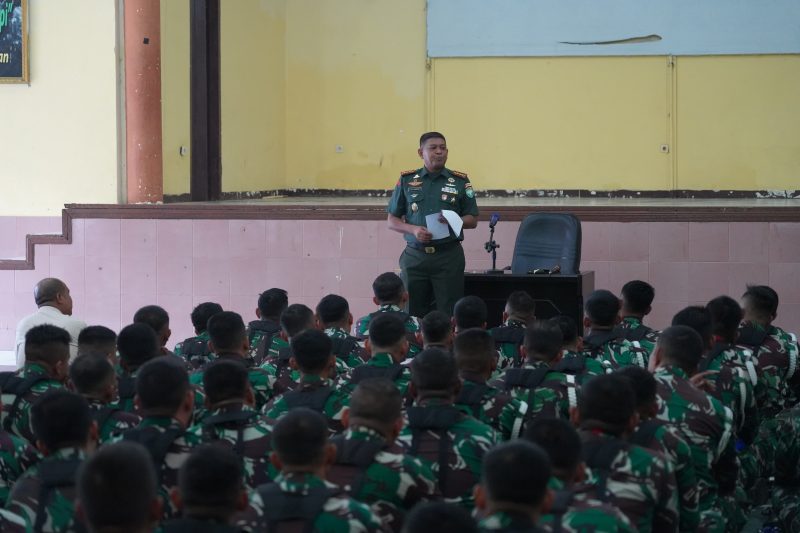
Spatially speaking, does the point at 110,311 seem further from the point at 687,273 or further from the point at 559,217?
the point at 687,273

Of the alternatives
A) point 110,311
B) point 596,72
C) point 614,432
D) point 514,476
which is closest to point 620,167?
point 596,72

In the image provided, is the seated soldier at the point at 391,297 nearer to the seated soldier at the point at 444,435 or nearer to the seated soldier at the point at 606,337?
the seated soldier at the point at 606,337

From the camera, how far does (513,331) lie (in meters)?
5.39

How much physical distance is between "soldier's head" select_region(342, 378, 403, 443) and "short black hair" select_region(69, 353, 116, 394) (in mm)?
978

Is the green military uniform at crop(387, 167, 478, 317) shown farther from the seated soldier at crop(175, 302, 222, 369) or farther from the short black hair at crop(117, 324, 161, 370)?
the short black hair at crop(117, 324, 161, 370)

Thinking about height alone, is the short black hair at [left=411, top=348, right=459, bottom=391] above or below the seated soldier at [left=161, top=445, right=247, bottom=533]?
above

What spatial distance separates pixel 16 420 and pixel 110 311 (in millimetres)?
5017

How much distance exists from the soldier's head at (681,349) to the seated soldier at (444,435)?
960mm

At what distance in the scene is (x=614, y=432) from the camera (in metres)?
3.14

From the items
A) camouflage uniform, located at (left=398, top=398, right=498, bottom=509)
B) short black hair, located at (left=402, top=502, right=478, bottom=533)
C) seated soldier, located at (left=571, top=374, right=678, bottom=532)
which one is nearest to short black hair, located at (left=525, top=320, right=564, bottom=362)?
camouflage uniform, located at (left=398, top=398, right=498, bottom=509)

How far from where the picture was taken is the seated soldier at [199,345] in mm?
5254

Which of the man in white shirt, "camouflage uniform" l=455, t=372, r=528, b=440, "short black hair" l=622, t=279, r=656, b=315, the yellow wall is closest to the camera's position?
"camouflage uniform" l=455, t=372, r=528, b=440

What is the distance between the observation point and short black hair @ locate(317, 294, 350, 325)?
5.37 m

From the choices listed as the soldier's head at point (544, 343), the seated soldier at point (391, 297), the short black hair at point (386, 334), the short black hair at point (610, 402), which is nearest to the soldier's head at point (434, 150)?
the seated soldier at point (391, 297)
